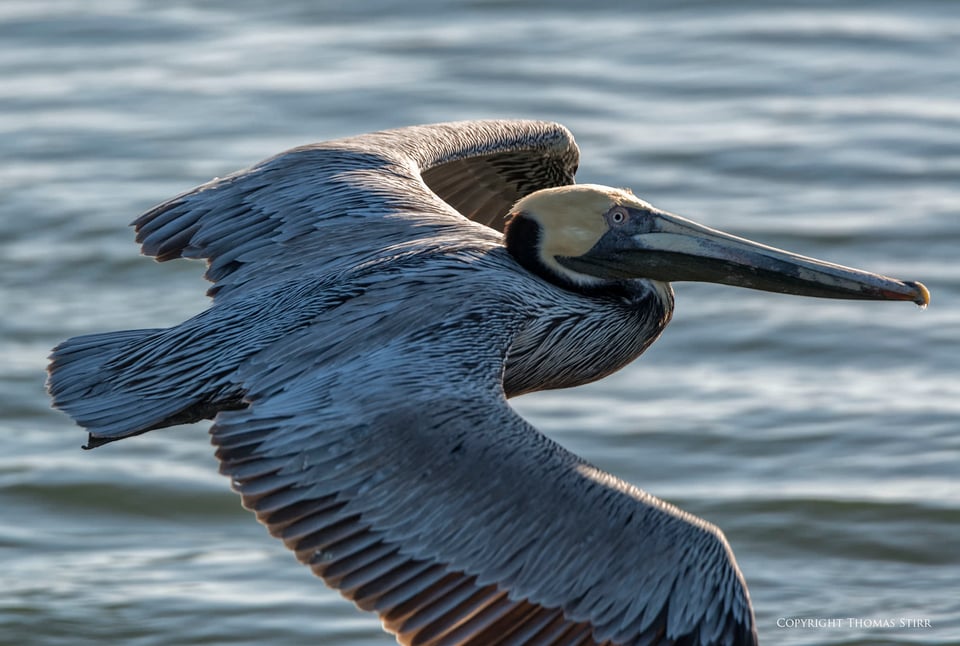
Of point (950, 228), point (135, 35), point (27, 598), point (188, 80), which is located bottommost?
point (27, 598)

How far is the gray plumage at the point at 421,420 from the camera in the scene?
526 cm

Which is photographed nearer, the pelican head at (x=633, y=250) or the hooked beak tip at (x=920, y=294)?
the hooked beak tip at (x=920, y=294)

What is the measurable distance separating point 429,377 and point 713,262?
1.51 m

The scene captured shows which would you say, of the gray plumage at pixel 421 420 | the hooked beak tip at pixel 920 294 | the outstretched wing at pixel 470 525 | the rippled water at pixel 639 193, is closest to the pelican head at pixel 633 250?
the gray plumage at pixel 421 420

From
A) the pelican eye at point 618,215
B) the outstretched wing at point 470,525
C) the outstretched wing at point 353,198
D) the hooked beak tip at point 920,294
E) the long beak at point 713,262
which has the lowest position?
the outstretched wing at point 470,525

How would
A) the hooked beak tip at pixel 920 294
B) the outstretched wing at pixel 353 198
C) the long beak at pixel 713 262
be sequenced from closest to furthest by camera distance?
the hooked beak tip at pixel 920 294, the long beak at pixel 713 262, the outstretched wing at pixel 353 198

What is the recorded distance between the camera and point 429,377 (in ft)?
18.2

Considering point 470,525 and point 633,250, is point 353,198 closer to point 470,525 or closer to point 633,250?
point 633,250

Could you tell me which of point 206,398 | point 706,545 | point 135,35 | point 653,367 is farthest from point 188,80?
point 706,545

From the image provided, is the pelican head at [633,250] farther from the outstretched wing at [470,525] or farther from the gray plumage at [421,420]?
the outstretched wing at [470,525]

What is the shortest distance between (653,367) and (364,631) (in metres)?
3.18

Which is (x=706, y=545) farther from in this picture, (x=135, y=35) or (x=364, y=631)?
(x=135, y=35)

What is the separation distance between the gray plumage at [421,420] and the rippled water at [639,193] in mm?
2053

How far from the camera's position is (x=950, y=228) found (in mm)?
11992
